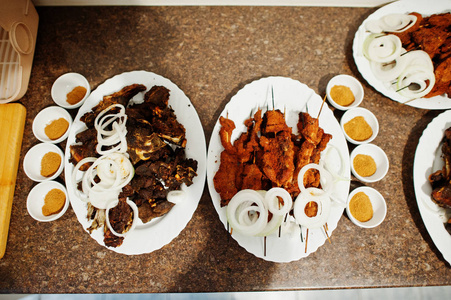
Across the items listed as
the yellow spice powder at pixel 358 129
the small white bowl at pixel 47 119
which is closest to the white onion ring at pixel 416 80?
the yellow spice powder at pixel 358 129

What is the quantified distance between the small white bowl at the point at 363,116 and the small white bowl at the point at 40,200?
3.23m

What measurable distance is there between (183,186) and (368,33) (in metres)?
2.89

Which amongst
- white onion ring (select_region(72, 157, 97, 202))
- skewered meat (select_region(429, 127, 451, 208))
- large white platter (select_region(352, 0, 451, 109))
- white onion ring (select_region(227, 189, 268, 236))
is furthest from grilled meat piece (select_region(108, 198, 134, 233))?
skewered meat (select_region(429, 127, 451, 208))

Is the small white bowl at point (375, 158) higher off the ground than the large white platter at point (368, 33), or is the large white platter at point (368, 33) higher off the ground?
the large white platter at point (368, 33)

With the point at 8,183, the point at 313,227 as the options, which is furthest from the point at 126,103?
the point at 313,227

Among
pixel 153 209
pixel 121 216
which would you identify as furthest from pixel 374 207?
pixel 121 216

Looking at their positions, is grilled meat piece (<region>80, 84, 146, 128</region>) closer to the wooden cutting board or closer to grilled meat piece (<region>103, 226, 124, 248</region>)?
the wooden cutting board

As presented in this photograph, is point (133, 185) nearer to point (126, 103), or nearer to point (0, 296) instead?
point (126, 103)

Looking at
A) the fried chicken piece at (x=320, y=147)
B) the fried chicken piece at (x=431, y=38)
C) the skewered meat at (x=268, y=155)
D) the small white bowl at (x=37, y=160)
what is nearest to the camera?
the skewered meat at (x=268, y=155)

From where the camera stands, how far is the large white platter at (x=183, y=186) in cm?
262

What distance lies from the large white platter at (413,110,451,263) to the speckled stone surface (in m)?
0.21

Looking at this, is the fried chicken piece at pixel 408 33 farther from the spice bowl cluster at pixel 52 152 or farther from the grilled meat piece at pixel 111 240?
the grilled meat piece at pixel 111 240

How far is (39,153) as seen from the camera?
9.40 feet

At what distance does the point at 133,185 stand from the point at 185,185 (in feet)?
1.74
